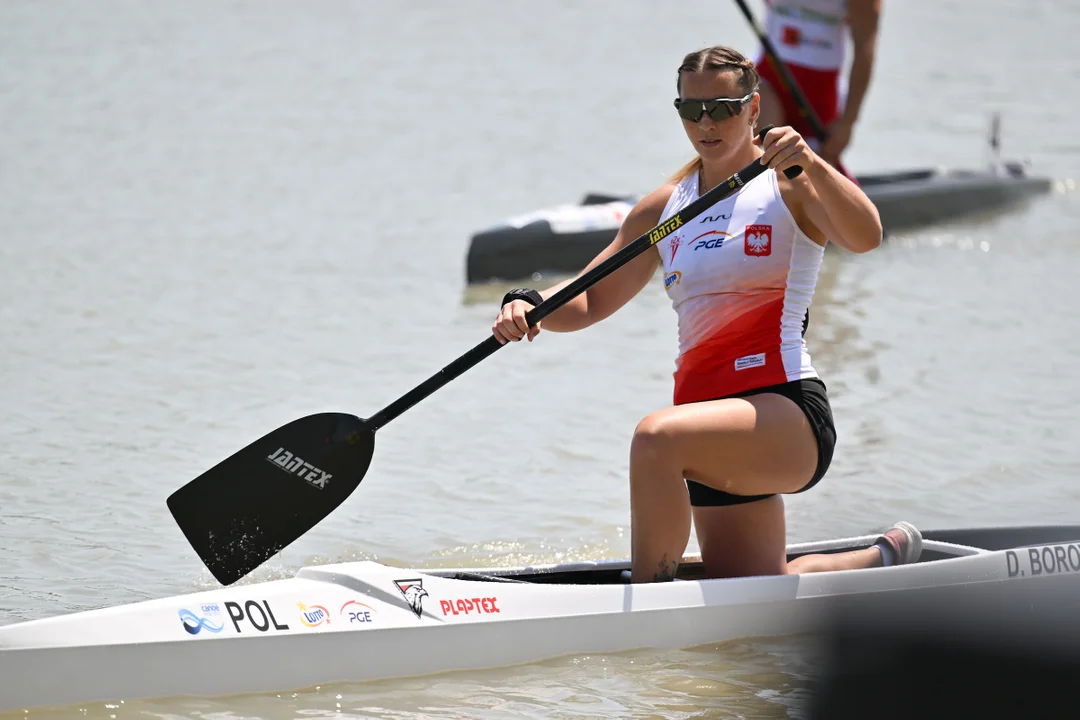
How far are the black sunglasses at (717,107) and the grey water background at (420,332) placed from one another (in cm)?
146

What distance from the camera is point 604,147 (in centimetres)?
1433

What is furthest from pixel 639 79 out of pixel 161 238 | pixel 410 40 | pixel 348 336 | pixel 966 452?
pixel 966 452

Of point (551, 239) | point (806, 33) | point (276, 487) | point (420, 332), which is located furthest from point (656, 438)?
point (806, 33)

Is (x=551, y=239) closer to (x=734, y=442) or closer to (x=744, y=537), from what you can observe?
(x=744, y=537)

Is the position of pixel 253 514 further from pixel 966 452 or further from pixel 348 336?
pixel 348 336

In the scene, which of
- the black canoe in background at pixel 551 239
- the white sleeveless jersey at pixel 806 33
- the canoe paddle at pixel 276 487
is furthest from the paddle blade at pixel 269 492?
the white sleeveless jersey at pixel 806 33

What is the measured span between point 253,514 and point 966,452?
3.41 metres

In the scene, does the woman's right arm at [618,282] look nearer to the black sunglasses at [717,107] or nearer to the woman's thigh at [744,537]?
the black sunglasses at [717,107]

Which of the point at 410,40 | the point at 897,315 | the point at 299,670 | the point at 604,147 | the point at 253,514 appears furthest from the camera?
the point at 410,40

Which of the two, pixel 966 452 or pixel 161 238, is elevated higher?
pixel 161 238

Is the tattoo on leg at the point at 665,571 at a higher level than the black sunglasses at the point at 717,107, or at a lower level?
lower

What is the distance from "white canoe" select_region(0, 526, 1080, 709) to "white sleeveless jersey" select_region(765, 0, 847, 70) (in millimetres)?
5288

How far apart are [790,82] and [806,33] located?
0.35 metres

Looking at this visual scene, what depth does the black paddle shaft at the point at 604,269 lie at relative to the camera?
410 centimetres
